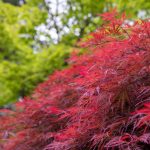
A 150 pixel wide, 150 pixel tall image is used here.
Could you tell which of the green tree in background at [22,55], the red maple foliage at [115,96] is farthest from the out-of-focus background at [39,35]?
the red maple foliage at [115,96]

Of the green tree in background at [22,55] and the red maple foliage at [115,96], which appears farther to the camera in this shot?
the green tree in background at [22,55]

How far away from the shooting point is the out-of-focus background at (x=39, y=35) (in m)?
7.36

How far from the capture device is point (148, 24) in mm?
2418

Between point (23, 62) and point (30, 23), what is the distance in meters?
0.88

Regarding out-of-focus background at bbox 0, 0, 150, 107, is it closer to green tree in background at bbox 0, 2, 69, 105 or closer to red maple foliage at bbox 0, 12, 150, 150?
green tree in background at bbox 0, 2, 69, 105

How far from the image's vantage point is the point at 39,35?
791 centimetres

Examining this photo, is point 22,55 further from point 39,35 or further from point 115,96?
point 115,96

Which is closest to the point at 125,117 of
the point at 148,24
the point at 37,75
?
the point at 148,24

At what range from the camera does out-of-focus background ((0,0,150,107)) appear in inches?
290

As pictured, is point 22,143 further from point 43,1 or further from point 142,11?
point 43,1

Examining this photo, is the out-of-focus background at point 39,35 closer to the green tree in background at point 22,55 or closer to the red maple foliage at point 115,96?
the green tree in background at point 22,55

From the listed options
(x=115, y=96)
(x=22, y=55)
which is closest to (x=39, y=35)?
(x=22, y=55)

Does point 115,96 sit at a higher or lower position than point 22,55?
lower

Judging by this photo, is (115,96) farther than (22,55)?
No
